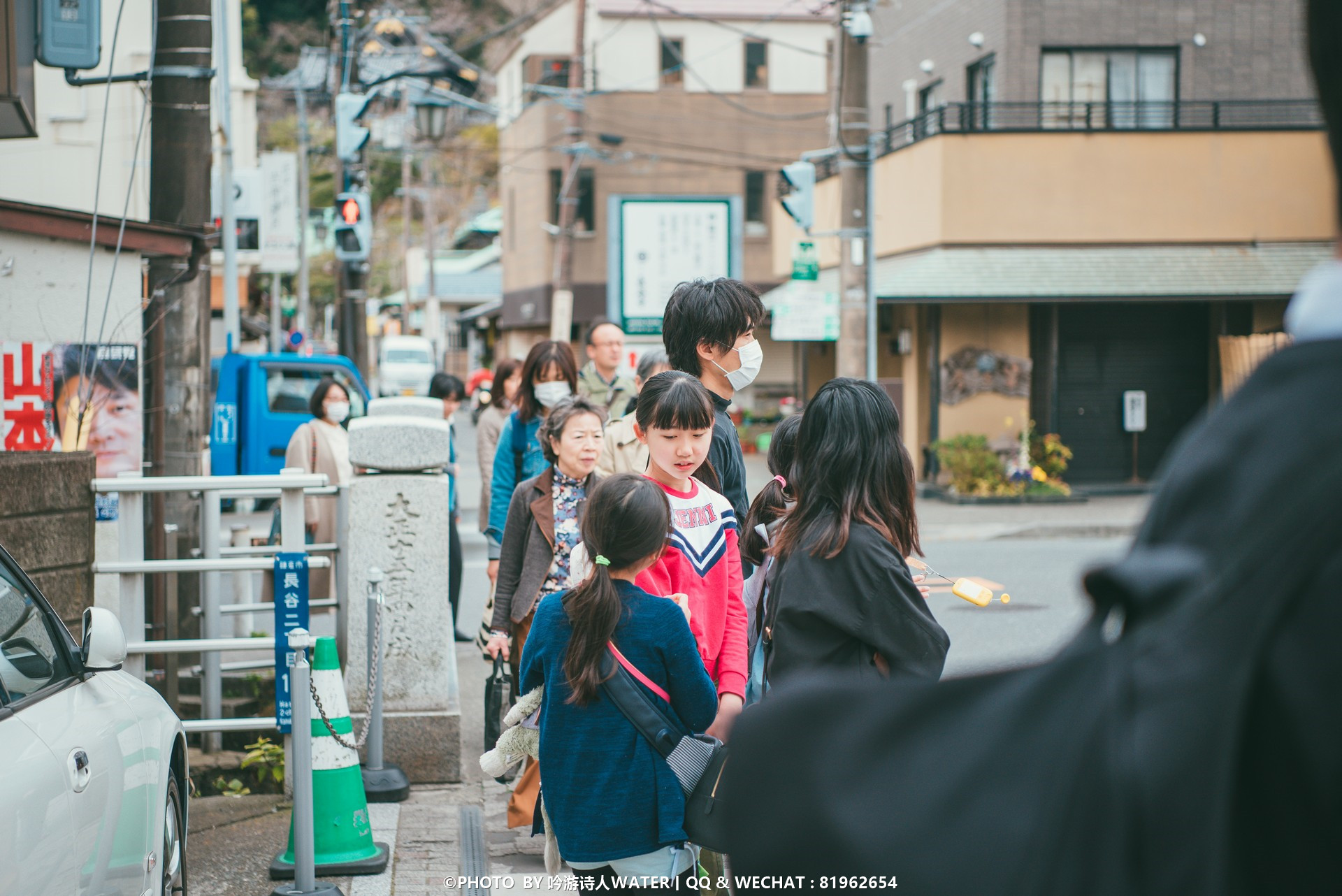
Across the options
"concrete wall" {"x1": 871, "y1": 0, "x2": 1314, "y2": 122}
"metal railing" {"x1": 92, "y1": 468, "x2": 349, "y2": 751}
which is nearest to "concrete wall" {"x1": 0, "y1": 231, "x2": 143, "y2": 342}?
"metal railing" {"x1": 92, "y1": 468, "x2": 349, "y2": 751}

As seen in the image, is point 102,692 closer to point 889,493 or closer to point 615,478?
point 615,478

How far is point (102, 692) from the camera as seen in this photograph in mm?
3838

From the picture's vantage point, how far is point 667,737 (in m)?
3.55

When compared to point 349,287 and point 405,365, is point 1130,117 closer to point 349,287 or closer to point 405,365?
point 349,287

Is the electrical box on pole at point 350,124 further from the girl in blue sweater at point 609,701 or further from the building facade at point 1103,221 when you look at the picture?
the girl in blue sweater at point 609,701

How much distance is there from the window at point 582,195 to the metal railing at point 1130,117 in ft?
54.6

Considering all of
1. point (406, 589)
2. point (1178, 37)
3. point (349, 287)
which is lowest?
point (406, 589)

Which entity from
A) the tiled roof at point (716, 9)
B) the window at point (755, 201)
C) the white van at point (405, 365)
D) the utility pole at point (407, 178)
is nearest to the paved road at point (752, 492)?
the utility pole at point (407, 178)

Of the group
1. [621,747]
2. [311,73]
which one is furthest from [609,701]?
[311,73]

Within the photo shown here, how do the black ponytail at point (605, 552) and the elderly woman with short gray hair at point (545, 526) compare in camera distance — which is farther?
the elderly woman with short gray hair at point (545, 526)

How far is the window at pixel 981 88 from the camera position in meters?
21.5

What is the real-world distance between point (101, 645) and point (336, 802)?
1.69m

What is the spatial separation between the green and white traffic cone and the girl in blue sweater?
185 centimetres

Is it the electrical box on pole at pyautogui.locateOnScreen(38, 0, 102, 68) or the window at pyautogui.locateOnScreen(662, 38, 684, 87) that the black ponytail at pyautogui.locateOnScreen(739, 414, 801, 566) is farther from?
the window at pyautogui.locateOnScreen(662, 38, 684, 87)
